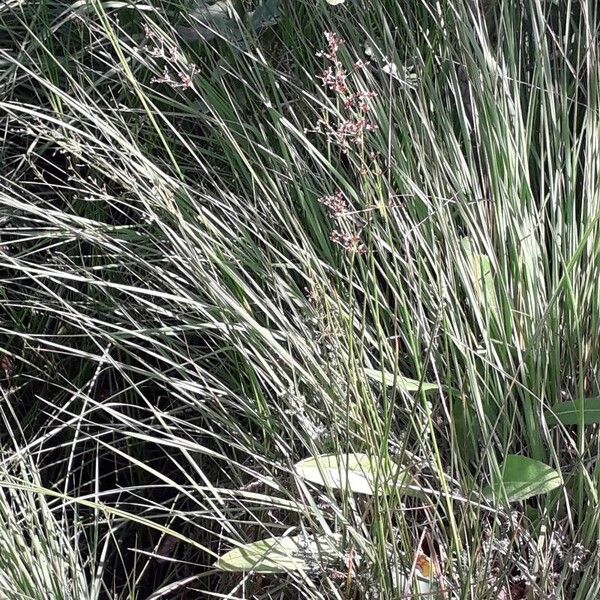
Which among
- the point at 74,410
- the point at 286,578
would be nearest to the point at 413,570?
the point at 286,578

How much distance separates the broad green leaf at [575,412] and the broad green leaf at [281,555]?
0.28 meters

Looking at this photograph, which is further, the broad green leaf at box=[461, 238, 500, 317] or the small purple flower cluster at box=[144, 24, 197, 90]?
the broad green leaf at box=[461, 238, 500, 317]

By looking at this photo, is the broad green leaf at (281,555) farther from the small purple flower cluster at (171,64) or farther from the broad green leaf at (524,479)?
the small purple flower cluster at (171,64)

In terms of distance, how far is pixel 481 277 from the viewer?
1.12 m

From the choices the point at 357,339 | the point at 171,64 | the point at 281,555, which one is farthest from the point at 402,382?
the point at 171,64

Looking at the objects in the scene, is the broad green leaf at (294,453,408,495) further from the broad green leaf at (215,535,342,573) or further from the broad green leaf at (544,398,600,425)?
the broad green leaf at (544,398,600,425)

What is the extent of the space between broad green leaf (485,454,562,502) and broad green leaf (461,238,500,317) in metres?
0.20

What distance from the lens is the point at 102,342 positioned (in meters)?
1.54

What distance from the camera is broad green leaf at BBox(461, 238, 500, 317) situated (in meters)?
1.12

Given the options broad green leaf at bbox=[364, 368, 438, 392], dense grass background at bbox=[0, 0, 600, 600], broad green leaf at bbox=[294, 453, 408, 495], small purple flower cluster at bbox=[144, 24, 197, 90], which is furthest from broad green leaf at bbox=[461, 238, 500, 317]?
small purple flower cluster at bbox=[144, 24, 197, 90]

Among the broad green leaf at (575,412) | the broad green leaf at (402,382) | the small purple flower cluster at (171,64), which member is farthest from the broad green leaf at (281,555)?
the small purple flower cluster at (171,64)

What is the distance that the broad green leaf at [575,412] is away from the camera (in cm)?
102

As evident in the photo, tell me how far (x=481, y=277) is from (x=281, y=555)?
0.39 m

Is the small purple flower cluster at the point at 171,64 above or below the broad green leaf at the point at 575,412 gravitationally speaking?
above
